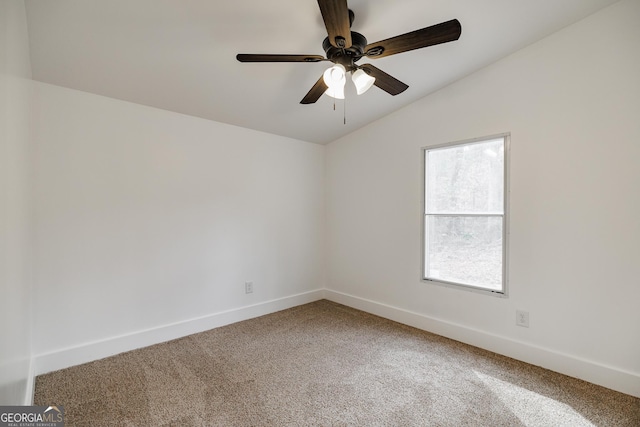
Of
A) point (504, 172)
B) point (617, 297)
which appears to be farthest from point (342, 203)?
point (617, 297)

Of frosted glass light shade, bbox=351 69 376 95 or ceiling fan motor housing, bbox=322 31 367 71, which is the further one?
frosted glass light shade, bbox=351 69 376 95

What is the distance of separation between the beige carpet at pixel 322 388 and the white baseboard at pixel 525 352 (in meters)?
0.07

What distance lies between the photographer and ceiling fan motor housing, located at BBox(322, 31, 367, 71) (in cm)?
185

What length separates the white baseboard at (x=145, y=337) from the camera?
2262 mm

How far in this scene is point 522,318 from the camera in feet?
8.22

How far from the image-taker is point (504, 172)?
2.61 metres

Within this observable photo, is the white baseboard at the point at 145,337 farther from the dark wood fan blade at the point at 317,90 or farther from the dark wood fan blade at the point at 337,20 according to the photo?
the dark wood fan blade at the point at 337,20

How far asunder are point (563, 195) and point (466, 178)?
30.2 inches

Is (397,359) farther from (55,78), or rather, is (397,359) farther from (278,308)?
(55,78)

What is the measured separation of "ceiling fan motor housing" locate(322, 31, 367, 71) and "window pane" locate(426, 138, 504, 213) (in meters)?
1.55

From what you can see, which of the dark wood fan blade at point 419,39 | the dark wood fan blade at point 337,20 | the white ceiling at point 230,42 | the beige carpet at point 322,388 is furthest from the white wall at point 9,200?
the dark wood fan blade at point 419,39

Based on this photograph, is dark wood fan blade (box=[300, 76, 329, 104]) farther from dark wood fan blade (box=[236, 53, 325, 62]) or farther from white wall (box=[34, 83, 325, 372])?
white wall (box=[34, 83, 325, 372])

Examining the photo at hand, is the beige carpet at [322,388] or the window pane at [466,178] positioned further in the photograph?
the window pane at [466,178]

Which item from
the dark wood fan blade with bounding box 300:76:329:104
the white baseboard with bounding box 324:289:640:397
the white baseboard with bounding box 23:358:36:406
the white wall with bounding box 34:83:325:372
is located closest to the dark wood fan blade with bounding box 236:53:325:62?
the dark wood fan blade with bounding box 300:76:329:104
